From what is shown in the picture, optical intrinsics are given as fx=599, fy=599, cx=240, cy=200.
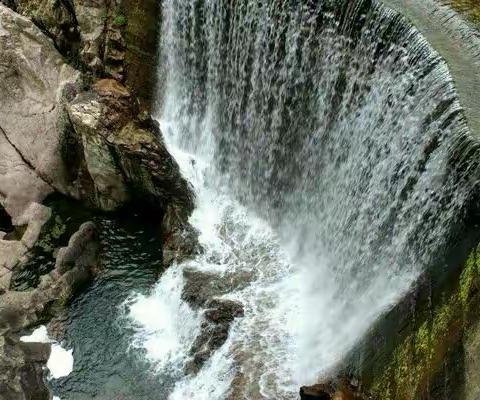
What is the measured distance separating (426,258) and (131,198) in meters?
9.82

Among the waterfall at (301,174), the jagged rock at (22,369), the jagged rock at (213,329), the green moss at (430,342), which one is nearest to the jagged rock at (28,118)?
the waterfall at (301,174)

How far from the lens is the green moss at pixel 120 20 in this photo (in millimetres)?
19250

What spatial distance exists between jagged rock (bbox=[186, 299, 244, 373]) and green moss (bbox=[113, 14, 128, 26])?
9.78 meters

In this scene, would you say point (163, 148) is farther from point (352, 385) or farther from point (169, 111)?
point (352, 385)

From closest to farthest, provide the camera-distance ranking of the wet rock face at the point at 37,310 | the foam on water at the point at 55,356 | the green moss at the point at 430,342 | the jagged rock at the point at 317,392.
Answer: the green moss at the point at 430,342, the jagged rock at the point at 317,392, the wet rock face at the point at 37,310, the foam on water at the point at 55,356

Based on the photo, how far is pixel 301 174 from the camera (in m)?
16.3

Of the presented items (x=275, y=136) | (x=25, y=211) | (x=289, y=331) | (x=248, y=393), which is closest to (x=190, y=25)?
(x=275, y=136)

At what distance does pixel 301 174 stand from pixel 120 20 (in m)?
8.03

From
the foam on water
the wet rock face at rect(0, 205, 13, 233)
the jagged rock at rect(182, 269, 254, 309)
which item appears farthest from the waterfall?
the wet rock face at rect(0, 205, 13, 233)

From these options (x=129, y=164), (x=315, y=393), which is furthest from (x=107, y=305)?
(x=315, y=393)

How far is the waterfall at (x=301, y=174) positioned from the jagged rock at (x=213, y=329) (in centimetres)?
19

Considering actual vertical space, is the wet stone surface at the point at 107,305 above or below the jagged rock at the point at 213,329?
below

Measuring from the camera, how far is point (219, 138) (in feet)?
61.4

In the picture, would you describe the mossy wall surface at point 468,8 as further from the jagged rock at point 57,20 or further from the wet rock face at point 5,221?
the wet rock face at point 5,221
